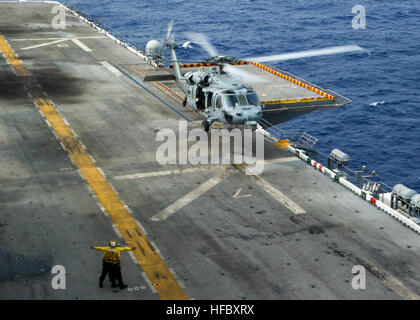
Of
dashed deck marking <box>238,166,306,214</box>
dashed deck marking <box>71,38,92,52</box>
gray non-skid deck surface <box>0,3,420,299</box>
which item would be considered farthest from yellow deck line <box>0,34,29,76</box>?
dashed deck marking <box>238,166,306,214</box>

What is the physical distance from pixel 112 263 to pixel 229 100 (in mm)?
17011

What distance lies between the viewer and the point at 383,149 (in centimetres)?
5319

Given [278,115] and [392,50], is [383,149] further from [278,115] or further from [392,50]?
[392,50]

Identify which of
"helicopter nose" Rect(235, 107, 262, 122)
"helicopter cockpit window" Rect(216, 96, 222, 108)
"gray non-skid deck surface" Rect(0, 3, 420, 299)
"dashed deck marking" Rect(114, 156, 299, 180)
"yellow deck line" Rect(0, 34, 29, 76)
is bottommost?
"gray non-skid deck surface" Rect(0, 3, 420, 299)

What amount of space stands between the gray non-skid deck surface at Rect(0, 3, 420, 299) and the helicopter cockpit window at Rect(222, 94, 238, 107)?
3709mm

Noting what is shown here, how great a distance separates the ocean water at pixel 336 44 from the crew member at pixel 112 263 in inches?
1206

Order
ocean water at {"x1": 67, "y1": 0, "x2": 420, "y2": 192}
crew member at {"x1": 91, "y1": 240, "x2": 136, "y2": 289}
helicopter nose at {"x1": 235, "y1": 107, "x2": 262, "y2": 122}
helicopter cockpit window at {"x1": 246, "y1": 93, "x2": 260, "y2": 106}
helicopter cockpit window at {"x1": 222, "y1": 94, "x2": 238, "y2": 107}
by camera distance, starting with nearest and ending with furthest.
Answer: crew member at {"x1": 91, "y1": 240, "x2": 136, "y2": 289} → helicopter nose at {"x1": 235, "y1": 107, "x2": 262, "y2": 122} → helicopter cockpit window at {"x1": 222, "y1": 94, "x2": 238, "y2": 107} → helicopter cockpit window at {"x1": 246, "y1": 93, "x2": 260, "y2": 106} → ocean water at {"x1": 67, "y1": 0, "x2": 420, "y2": 192}

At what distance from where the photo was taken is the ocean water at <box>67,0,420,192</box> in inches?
2164

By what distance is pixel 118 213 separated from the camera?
28453mm

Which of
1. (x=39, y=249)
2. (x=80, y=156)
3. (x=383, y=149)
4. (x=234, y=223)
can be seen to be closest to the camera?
(x=39, y=249)

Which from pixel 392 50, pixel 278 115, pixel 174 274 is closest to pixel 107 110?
pixel 278 115

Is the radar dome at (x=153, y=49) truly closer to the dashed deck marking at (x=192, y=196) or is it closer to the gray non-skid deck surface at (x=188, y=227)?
the gray non-skid deck surface at (x=188, y=227)

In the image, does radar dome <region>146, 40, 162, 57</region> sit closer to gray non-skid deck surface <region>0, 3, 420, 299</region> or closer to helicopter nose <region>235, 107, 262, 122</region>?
gray non-skid deck surface <region>0, 3, 420, 299</region>

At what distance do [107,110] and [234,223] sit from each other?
773 inches
